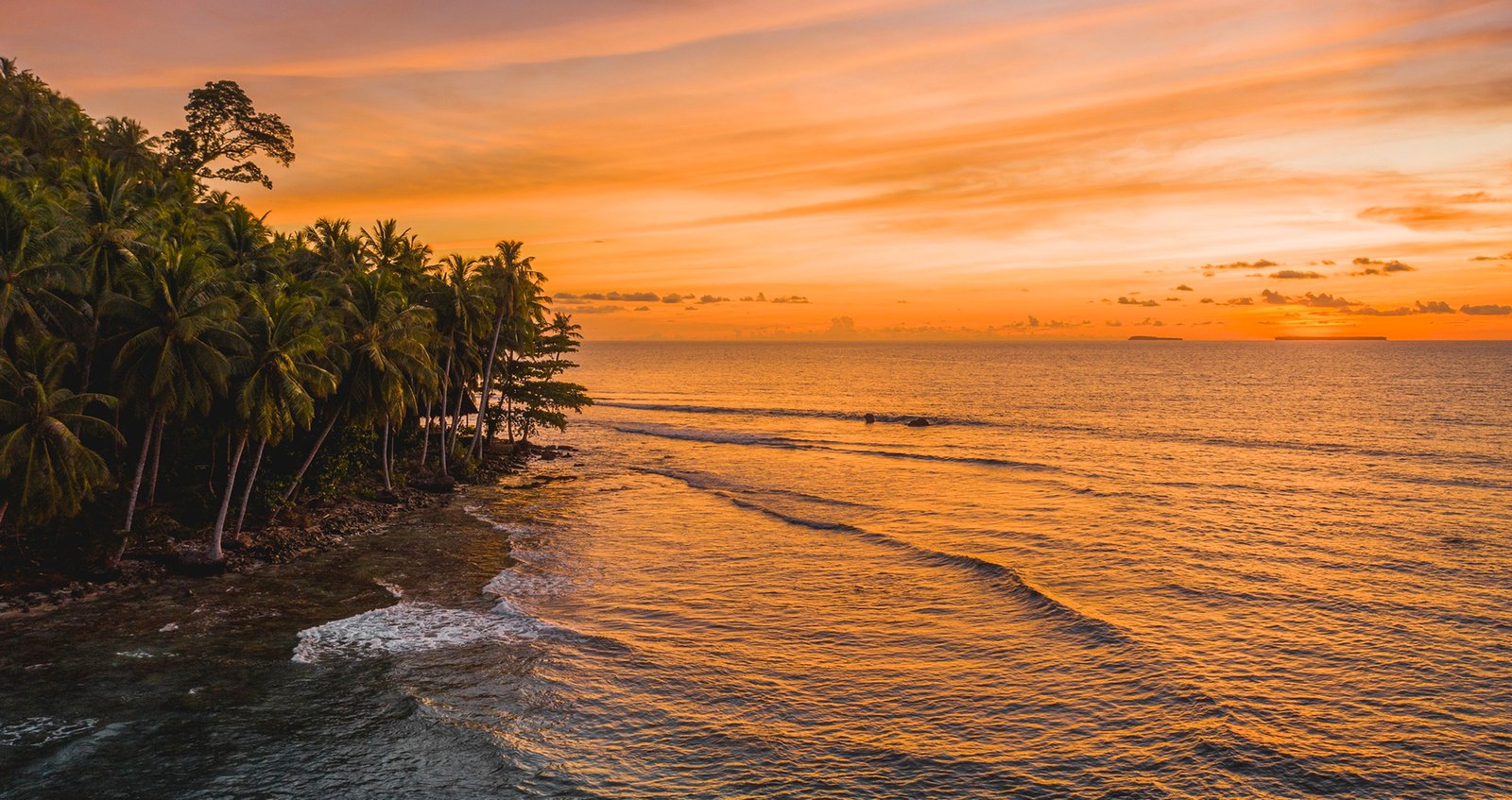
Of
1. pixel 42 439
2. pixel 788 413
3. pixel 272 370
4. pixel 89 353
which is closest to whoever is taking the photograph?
pixel 42 439

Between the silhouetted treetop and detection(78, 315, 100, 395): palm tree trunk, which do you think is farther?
the silhouetted treetop

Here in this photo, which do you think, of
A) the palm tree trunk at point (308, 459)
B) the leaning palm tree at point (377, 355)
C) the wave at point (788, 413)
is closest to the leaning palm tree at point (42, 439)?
A: the palm tree trunk at point (308, 459)

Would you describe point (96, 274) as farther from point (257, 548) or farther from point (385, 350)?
point (257, 548)

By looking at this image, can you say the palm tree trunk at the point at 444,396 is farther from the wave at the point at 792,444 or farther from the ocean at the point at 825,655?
the wave at the point at 792,444

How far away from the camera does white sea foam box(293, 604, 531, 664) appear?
1062 inches

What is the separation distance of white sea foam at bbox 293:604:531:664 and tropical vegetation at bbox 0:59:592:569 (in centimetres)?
864

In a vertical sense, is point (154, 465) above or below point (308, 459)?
above

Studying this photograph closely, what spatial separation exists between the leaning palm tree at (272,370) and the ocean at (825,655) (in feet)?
20.8

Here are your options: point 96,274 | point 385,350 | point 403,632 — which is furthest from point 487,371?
point 403,632

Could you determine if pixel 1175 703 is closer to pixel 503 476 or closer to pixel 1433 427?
pixel 503 476

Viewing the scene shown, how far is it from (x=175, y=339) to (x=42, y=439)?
203 inches

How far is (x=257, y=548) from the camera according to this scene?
3725 cm

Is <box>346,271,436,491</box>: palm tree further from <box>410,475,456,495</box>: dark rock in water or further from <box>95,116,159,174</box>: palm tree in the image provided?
<box>95,116,159,174</box>: palm tree

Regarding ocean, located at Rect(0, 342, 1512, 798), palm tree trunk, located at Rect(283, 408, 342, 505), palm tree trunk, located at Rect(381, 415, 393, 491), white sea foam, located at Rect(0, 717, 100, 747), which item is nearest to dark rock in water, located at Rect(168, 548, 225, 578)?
ocean, located at Rect(0, 342, 1512, 798)
